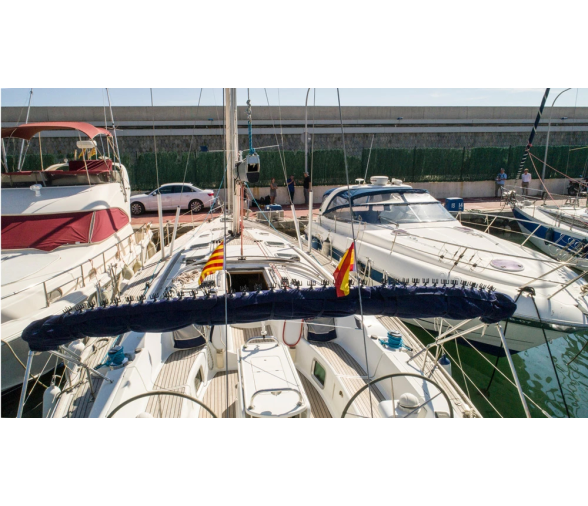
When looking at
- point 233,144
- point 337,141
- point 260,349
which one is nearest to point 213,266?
point 260,349

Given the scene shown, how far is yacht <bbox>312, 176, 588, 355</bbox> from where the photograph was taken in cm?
473

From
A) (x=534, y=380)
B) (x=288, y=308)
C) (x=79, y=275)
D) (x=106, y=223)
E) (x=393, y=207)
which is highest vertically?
(x=288, y=308)

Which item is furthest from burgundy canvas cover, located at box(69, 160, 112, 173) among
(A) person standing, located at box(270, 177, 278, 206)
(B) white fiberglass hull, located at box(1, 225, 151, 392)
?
(A) person standing, located at box(270, 177, 278, 206)

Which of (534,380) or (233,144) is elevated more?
(233,144)

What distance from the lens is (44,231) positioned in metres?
6.36

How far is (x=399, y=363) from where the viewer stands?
3471 millimetres

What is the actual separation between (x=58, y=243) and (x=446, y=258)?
6.47m

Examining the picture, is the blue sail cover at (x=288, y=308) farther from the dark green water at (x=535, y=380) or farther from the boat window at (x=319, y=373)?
the dark green water at (x=535, y=380)

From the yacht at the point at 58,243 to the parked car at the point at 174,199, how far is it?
3.76m

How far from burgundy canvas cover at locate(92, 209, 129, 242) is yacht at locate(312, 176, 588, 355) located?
447 centimetres

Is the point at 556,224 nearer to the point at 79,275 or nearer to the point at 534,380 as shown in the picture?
the point at 534,380

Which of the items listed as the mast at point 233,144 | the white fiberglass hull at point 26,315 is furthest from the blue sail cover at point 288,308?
the mast at point 233,144

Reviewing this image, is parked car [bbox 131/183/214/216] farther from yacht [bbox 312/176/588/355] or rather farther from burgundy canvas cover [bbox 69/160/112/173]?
yacht [bbox 312/176/588/355]
